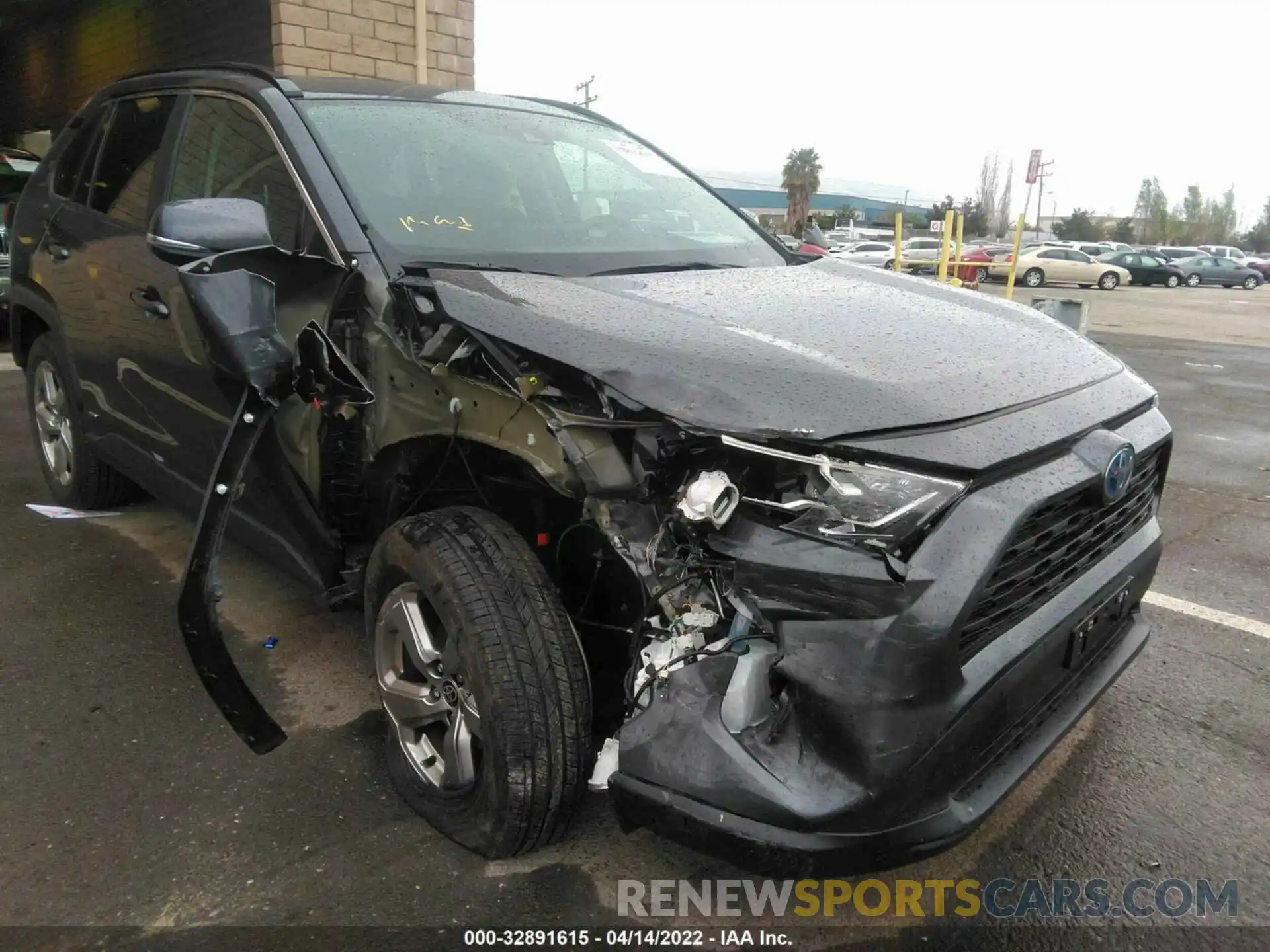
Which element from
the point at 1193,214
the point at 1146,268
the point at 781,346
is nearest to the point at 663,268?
the point at 781,346

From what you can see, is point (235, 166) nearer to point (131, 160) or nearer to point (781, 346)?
point (131, 160)

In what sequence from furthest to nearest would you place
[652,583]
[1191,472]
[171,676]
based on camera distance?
[1191,472]
[171,676]
[652,583]

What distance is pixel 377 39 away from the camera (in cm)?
806

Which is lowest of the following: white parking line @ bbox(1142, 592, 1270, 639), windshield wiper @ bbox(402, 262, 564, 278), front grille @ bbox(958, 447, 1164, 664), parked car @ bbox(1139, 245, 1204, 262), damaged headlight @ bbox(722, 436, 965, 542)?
white parking line @ bbox(1142, 592, 1270, 639)

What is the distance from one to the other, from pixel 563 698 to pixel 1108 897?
4.54ft

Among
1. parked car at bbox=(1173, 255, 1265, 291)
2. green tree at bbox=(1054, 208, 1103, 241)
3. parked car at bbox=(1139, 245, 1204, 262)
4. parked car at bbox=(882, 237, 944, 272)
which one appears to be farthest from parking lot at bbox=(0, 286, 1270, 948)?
green tree at bbox=(1054, 208, 1103, 241)

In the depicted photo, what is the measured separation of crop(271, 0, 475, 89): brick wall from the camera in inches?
297

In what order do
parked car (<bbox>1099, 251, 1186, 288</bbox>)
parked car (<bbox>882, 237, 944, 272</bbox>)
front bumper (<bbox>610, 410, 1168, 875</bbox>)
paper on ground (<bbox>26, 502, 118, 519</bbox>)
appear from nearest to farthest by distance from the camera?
front bumper (<bbox>610, 410, 1168, 875</bbox>), paper on ground (<bbox>26, 502, 118, 519</bbox>), parked car (<bbox>882, 237, 944, 272</bbox>), parked car (<bbox>1099, 251, 1186, 288</bbox>)

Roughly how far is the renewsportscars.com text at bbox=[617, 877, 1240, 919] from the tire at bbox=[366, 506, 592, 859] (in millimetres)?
325

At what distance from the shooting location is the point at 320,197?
2.61 m

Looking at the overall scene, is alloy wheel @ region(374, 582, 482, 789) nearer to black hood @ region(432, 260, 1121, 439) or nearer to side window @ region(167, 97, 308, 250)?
black hood @ region(432, 260, 1121, 439)

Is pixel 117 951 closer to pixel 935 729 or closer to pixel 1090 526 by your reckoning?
pixel 935 729

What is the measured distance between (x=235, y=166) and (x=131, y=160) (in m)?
0.95

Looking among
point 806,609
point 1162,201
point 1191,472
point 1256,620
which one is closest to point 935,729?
point 806,609
